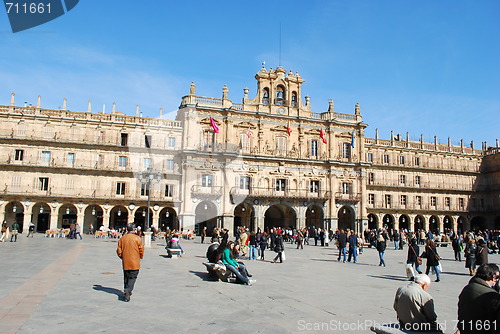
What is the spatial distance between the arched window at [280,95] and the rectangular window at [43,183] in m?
25.2

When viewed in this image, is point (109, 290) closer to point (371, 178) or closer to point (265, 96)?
point (265, 96)

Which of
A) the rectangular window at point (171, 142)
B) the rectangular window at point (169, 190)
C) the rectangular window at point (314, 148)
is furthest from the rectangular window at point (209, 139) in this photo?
the rectangular window at point (314, 148)

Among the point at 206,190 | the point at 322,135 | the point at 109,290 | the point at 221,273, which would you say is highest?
the point at 322,135

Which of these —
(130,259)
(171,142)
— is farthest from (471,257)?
(171,142)

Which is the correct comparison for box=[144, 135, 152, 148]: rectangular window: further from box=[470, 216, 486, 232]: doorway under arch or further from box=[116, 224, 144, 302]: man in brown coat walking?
box=[470, 216, 486, 232]: doorway under arch

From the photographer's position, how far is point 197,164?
147 feet

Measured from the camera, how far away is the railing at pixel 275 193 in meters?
45.1

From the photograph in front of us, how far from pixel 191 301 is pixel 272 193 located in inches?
1471

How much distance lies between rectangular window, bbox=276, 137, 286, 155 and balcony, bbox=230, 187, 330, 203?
405 cm

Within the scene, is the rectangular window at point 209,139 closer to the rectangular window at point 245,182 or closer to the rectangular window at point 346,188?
the rectangular window at point 245,182

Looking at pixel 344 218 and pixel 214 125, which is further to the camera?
pixel 344 218

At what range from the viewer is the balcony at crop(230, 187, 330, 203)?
1773 inches

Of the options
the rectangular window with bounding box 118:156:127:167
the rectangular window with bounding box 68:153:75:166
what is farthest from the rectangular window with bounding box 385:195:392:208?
the rectangular window with bounding box 68:153:75:166

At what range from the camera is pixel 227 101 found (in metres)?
46.5
